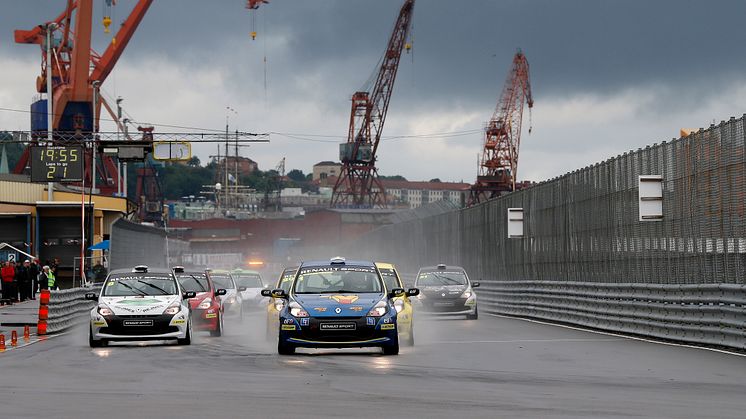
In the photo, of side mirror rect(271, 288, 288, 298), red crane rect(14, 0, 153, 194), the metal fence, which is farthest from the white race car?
red crane rect(14, 0, 153, 194)

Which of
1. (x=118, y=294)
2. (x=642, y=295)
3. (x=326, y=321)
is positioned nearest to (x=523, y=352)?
(x=326, y=321)

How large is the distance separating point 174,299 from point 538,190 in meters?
17.4

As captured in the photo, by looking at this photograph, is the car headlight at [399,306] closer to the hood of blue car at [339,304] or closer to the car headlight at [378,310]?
→ the hood of blue car at [339,304]

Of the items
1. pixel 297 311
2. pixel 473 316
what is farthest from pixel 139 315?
pixel 473 316

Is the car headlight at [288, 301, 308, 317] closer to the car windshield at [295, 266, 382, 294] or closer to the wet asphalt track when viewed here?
the wet asphalt track

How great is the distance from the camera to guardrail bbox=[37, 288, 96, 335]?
2786 cm

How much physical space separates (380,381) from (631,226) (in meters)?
13.8

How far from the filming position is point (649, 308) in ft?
80.1

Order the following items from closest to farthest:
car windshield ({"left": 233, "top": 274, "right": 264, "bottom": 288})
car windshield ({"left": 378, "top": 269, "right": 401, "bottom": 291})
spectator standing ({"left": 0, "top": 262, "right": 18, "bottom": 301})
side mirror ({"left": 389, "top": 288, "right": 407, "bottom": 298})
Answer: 1. side mirror ({"left": 389, "top": 288, "right": 407, "bottom": 298})
2. car windshield ({"left": 378, "top": 269, "right": 401, "bottom": 291})
3. car windshield ({"left": 233, "top": 274, "right": 264, "bottom": 288})
4. spectator standing ({"left": 0, "top": 262, "right": 18, "bottom": 301})

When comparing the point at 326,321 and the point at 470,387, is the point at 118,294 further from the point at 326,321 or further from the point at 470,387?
the point at 470,387

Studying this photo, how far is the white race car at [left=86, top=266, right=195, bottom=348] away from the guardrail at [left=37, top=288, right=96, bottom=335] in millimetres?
4699

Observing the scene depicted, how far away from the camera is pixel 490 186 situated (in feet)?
432

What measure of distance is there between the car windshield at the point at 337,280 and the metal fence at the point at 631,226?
5.36 metres

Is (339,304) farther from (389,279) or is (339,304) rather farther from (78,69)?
(78,69)
